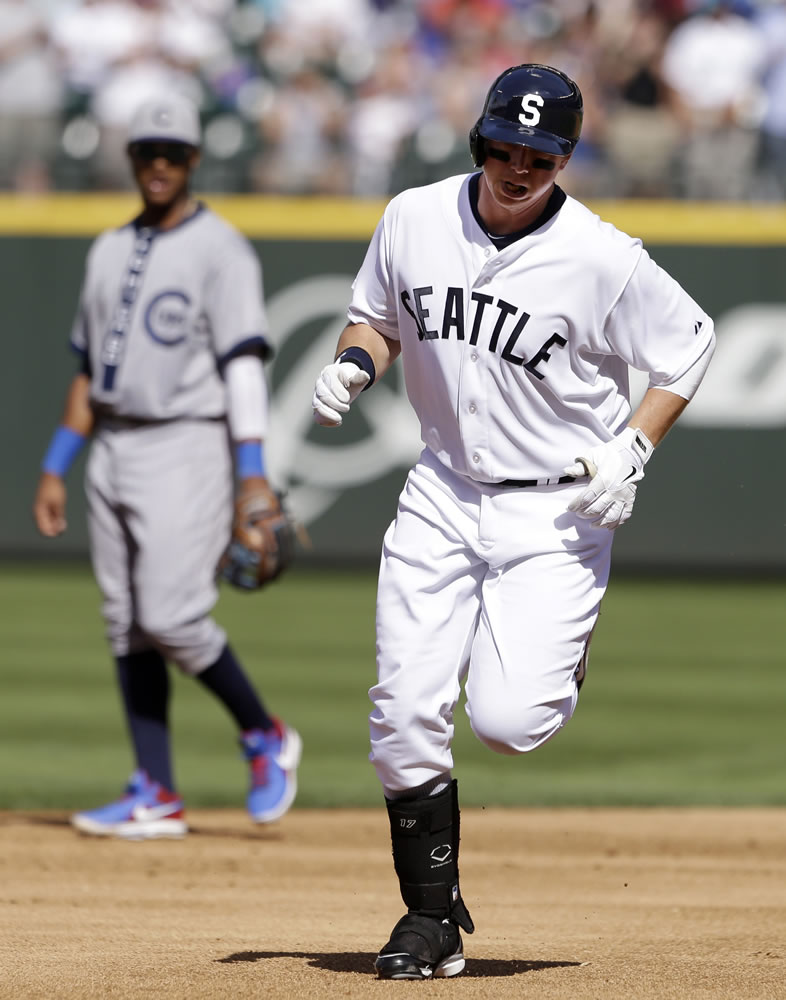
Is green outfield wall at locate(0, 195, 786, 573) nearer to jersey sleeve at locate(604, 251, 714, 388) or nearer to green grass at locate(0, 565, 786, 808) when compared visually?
green grass at locate(0, 565, 786, 808)

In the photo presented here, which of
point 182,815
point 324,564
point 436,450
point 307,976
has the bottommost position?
point 324,564

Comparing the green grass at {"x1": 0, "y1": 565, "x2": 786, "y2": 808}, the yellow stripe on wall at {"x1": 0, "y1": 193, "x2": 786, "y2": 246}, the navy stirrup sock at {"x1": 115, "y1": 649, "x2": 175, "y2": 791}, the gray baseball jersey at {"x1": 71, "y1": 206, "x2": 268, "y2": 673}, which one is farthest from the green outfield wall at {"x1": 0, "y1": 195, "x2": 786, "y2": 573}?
the gray baseball jersey at {"x1": 71, "y1": 206, "x2": 268, "y2": 673}

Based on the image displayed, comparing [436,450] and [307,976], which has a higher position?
[436,450]

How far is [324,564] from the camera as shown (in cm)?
1447

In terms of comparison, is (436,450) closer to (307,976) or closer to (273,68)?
(307,976)

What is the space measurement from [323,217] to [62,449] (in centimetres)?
744

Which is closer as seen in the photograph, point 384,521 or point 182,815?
point 182,815

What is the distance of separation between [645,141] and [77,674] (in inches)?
241

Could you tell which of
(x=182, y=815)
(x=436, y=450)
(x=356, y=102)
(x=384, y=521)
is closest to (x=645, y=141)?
(x=356, y=102)

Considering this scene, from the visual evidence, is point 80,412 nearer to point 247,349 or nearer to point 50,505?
point 50,505

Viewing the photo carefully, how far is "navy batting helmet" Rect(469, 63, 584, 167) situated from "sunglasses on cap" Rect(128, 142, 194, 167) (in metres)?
2.44

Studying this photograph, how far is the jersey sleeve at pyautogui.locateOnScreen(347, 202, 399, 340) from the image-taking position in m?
4.45

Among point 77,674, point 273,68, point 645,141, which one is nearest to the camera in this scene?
point 77,674

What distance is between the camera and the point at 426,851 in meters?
4.33
